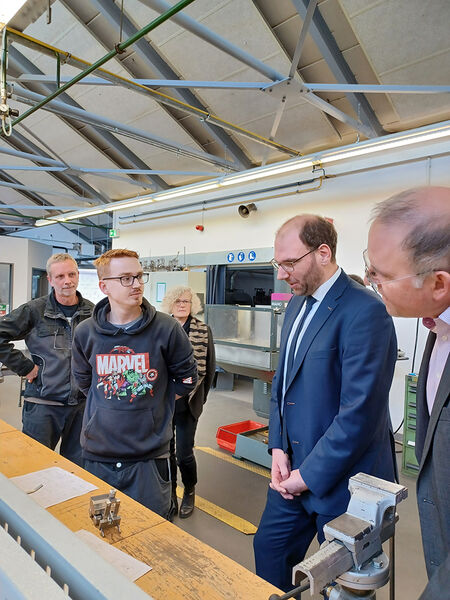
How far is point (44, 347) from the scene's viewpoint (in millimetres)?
2305

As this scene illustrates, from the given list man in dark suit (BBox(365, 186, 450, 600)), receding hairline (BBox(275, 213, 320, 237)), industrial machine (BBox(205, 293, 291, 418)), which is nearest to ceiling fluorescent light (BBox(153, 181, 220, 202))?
industrial machine (BBox(205, 293, 291, 418))

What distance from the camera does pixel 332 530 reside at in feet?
2.04

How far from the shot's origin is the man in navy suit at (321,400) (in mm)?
1301

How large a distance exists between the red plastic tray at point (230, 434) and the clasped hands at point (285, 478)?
2283 mm

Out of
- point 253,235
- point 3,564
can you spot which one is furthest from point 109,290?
point 253,235

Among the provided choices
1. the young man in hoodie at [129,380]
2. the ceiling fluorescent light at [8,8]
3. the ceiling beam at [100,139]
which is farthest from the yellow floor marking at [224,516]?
the ceiling beam at [100,139]

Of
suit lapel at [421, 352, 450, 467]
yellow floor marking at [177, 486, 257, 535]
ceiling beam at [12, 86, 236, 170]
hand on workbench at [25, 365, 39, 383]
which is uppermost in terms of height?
ceiling beam at [12, 86, 236, 170]

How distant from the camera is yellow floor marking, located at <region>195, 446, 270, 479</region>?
10.8 ft

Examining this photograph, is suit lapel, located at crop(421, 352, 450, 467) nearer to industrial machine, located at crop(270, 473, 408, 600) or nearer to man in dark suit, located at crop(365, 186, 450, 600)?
man in dark suit, located at crop(365, 186, 450, 600)

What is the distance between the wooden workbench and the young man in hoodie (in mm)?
256

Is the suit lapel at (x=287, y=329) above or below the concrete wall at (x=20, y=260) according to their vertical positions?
below

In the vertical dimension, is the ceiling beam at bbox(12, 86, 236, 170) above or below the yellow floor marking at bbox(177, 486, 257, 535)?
above

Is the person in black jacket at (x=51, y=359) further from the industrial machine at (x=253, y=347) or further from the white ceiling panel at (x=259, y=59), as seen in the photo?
the white ceiling panel at (x=259, y=59)

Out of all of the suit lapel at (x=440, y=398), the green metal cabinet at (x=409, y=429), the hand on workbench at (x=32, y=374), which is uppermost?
the suit lapel at (x=440, y=398)
